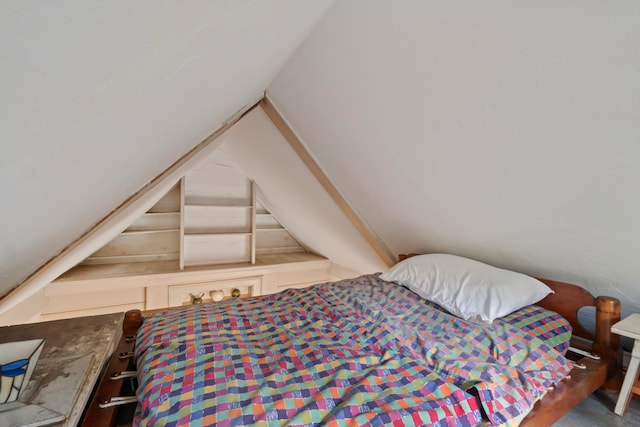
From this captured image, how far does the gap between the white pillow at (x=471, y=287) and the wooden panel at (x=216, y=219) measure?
6.83ft

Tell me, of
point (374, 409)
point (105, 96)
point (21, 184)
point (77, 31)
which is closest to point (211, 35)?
point (105, 96)

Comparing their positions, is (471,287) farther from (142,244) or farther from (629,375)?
(142,244)

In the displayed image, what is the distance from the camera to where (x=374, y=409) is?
872 millimetres

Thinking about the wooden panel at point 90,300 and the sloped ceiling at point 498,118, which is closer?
the sloped ceiling at point 498,118

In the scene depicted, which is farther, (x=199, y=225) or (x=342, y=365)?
(x=199, y=225)

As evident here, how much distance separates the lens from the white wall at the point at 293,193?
99.3 inches

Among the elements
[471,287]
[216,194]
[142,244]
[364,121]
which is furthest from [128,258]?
[471,287]

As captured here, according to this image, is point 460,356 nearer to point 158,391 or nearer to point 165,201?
point 158,391

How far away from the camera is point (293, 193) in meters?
2.89

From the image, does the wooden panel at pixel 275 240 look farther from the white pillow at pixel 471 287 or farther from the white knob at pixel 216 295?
the white pillow at pixel 471 287

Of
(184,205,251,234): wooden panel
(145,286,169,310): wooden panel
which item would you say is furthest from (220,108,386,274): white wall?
(145,286,169,310): wooden panel

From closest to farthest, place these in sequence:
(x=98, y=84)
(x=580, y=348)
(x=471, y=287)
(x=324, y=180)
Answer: (x=98, y=84) → (x=580, y=348) → (x=471, y=287) → (x=324, y=180)

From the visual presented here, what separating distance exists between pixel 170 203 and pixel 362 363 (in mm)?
2788

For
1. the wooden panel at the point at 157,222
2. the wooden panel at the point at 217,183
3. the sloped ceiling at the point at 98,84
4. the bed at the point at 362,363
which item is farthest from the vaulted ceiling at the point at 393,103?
the wooden panel at the point at 157,222
